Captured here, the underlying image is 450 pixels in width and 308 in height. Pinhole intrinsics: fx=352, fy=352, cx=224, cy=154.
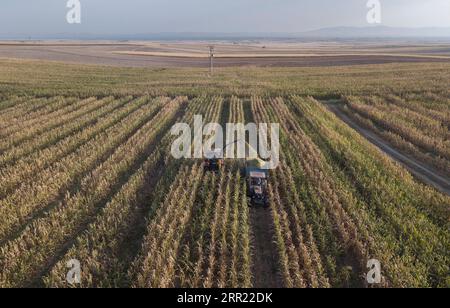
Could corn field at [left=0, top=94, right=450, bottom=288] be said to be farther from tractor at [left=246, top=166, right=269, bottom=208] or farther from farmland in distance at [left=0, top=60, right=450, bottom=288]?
tractor at [left=246, top=166, right=269, bottom=208]

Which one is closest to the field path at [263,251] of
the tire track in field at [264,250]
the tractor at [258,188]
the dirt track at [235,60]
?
the tire track in field at [264,250]

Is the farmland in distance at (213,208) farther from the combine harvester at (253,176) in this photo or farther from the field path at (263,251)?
the combine harvester at (253,176)

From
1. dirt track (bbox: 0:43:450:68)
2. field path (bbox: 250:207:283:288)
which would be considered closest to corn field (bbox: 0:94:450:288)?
field path (bbox: 250:207:283:288)

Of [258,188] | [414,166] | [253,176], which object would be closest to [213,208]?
[258,188]

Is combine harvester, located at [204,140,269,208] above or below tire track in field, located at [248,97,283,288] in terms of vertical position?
above

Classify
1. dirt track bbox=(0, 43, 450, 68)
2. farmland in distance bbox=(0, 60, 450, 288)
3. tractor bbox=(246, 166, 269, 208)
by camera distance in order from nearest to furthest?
farmland in distance bbox=(0, 60, 450, 288), tractor bbox=(246, 166, 269, 208), dirt track bbox=(0, 43, 450, 68)

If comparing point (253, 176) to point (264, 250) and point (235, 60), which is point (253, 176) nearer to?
point (264, 250)

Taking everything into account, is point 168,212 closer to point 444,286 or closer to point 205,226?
point 205,226
